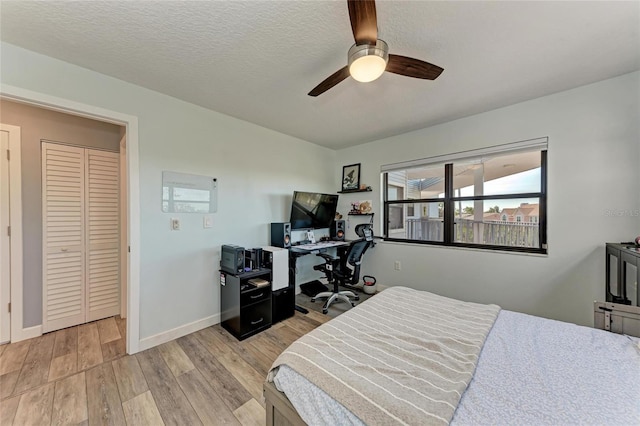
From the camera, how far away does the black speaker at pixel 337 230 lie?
4.06 meters

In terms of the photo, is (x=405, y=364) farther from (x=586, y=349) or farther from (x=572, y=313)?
(x=572, y=313)

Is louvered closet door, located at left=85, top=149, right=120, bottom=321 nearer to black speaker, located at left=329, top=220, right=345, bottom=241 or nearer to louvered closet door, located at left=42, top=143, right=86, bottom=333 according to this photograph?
louvered closet door, located at left=42, top=143, right=86, bottom=333

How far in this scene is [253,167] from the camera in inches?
118

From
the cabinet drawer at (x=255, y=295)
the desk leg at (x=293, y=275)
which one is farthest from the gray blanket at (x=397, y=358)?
the desk leg at (x=293, y=275)

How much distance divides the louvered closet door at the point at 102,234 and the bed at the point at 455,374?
9.08 feet

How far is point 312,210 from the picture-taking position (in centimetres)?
357

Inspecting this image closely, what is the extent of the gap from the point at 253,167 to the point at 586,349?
3.14 meters

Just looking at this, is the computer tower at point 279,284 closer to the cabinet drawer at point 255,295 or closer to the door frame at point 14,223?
the cabinet drawer at point 255,295

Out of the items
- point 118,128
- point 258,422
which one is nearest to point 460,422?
point 258,422

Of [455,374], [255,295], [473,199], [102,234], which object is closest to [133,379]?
[255,295]

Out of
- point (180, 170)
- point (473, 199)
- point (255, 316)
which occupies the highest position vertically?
point (180, 170)

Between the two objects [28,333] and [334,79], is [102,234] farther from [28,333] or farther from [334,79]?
[334,79]

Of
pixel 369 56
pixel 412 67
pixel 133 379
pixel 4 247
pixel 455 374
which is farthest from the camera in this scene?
pixel 4 247

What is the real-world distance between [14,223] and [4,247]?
23 centimetres
